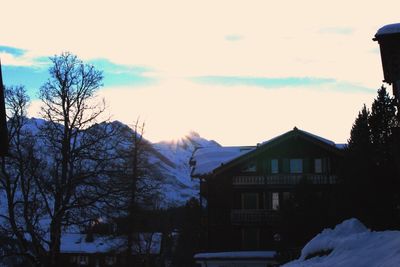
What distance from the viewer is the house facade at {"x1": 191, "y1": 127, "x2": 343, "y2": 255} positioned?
40938mm

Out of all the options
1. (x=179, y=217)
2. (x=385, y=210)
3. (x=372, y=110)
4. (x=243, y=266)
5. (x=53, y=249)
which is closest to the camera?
(x=385, y=210)

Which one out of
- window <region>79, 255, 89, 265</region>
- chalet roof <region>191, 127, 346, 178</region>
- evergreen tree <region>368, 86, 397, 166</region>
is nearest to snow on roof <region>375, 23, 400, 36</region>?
evergreen tree <region>368, 86, 397, 166</region>

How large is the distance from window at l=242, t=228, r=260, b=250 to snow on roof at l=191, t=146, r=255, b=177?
16.7ft

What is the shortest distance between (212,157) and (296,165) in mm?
7357

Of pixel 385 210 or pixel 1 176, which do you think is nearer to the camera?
pixel 385 210

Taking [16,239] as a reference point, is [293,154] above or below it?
above

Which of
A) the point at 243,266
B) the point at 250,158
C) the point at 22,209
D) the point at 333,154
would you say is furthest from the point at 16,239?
the point at 333,154

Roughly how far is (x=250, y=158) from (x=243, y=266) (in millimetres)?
7776

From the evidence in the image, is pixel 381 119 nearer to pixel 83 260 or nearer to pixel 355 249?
pixel 355 249

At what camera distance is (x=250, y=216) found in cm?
4069

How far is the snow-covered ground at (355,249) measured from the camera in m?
9.55

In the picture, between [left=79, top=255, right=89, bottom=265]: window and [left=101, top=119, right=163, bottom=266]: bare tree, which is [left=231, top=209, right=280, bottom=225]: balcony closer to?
[left=101, top=119, right=163, bottom=266]: bare tree

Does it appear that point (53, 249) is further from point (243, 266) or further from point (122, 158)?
point (243, 266)

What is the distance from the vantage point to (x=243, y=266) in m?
38.8
